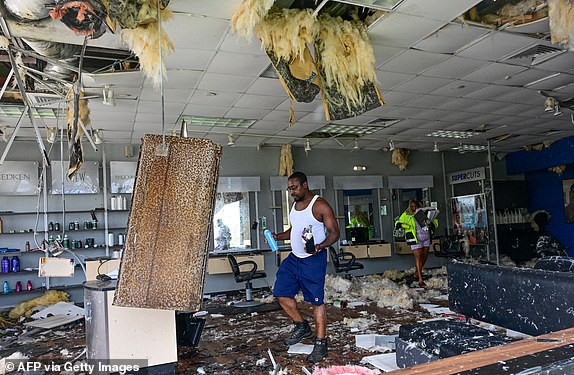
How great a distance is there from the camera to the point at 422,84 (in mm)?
5215

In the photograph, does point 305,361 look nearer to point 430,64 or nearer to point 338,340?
point 338,340

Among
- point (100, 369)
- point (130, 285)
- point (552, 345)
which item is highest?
point (130, 285)

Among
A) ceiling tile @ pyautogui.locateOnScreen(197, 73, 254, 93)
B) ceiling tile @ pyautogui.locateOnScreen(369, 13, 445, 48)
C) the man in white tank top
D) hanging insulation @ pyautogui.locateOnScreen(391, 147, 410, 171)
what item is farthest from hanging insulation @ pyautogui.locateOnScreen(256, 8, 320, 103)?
hanging insulation @ pyautogui.locateOnScreen(391, 147, 410, 171)

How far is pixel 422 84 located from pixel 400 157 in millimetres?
4671

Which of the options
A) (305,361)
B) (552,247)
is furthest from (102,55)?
(552,247)

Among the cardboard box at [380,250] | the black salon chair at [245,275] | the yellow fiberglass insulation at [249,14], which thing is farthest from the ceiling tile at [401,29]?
the cardboard box at [380,250]

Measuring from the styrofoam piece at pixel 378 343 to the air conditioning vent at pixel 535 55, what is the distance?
3.27m

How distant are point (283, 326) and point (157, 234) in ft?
10.5

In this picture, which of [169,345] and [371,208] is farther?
[371,208]

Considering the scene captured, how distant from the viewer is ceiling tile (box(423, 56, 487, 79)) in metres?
4.51

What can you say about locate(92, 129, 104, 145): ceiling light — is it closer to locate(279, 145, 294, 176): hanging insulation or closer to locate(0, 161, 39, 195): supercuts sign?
locate(0, 161, 39, 195): supercuts sign

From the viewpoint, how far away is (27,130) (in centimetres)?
654

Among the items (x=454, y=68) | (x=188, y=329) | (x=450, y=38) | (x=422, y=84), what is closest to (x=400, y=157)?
(x=422, y=84)

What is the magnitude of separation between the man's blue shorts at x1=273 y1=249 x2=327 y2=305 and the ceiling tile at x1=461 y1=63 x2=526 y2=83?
297 cm
